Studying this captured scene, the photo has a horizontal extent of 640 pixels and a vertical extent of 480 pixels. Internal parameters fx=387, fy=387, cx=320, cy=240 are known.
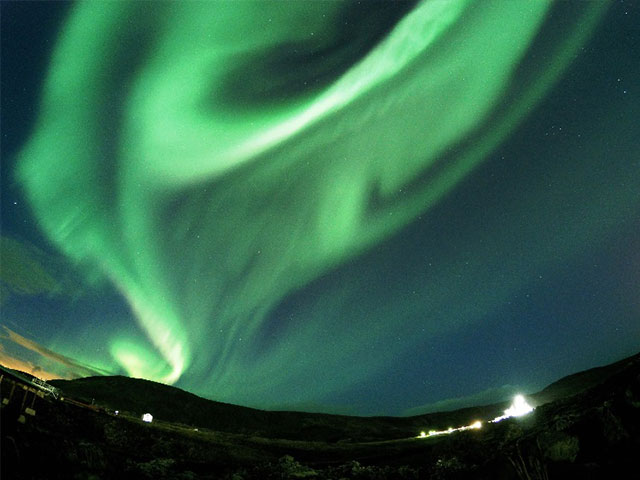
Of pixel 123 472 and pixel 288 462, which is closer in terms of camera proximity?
pixel 123 472

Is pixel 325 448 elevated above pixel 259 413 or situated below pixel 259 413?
below

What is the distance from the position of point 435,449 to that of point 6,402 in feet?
82.3

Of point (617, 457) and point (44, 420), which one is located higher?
point (44, 420)

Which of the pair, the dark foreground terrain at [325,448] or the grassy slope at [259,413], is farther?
the grassy slope at [259,413]

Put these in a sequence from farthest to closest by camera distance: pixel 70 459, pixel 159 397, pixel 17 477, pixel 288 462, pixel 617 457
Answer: pixel 159 397 < pixel 288 462 < pixel 70 459 < pixel 17 477 < pixel 617 457

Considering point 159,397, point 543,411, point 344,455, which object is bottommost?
point 344,455

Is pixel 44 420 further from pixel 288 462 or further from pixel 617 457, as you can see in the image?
pixel 617 457

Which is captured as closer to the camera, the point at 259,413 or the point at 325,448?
the point at 325,448

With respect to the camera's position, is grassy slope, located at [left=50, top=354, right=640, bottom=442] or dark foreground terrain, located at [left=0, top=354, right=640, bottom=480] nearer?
dark foreground terrain, located at [left=0, top=354, right=640, bottom=480]

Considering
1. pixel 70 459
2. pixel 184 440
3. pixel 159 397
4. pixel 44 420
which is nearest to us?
pixel 70 459

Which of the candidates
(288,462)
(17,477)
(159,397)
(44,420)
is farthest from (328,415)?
(17,477)

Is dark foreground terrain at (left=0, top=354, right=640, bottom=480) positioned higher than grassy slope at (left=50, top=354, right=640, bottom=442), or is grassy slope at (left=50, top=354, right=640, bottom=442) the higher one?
grassy slope at (left=50, top=354, right=640, bottom=442)

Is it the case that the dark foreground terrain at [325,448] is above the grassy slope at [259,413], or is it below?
below

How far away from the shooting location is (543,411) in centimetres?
2525
